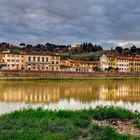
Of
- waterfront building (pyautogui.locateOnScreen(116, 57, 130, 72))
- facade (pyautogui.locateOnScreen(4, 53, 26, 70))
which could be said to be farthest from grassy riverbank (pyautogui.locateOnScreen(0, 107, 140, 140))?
waterfront building (pyautogui.locateOnScreen(116, 57, 130, 72))

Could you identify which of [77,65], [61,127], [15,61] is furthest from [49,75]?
[61,127]

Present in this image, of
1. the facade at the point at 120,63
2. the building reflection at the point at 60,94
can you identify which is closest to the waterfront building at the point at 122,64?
the facade at the point at 120,63

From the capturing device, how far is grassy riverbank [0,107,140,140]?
10.9m

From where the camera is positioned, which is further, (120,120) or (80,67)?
(80,67)

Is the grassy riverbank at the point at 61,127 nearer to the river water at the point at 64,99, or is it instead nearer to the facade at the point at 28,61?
the river water at the point at 64,99

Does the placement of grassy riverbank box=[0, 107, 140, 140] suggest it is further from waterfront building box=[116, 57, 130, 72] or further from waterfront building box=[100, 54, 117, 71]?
waterfront building box=[116, 57, 130, 72]

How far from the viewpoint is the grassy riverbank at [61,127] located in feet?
35.7

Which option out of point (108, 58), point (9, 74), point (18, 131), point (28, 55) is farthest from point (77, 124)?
point (108, 58)

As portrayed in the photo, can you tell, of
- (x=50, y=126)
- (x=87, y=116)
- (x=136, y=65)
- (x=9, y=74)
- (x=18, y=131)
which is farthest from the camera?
(x=136, y=65)

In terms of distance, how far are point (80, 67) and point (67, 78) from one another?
37.9 m

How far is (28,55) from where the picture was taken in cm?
10900

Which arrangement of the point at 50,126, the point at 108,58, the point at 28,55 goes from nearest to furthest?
the point at 50,126, the point at 28,55, the point at 108,58

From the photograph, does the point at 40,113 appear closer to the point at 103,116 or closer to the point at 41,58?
the point at 103,116

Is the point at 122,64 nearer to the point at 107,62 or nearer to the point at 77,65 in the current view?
the point at 107,62
